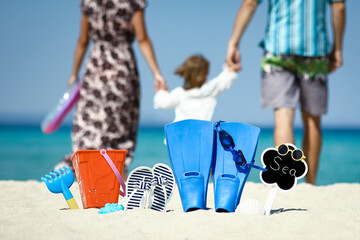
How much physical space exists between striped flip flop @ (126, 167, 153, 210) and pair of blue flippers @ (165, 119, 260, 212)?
0.13 metres

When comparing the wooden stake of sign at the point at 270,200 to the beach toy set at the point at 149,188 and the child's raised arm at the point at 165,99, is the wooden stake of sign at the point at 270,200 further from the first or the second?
the child's raised arm at the point at 165,99

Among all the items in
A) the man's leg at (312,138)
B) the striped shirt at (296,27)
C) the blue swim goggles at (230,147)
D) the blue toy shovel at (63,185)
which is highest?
the striped shirt at (296,27)

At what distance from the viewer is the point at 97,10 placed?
3596mm

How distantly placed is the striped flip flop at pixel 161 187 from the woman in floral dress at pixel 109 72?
157 centimetres

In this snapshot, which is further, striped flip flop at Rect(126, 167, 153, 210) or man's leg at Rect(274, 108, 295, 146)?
man's leg at Rect(274, 108, 295, 146)

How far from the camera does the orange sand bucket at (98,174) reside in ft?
6.66

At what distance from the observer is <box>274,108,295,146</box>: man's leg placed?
10.2ft

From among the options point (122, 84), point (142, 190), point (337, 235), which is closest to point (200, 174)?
point (142, 190)

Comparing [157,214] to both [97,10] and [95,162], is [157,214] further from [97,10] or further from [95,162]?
[97,10]

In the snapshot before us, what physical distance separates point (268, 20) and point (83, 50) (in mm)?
1439

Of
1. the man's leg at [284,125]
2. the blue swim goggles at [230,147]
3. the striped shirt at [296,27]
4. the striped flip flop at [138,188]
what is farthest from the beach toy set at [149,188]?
the striped shirt at [296,27]

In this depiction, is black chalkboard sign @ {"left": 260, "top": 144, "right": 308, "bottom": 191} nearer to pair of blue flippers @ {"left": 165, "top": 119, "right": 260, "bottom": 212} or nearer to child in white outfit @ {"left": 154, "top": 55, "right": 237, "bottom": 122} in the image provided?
pair of blue flippers @ {"left": 165, "top": 119, "right": 260, "bottom": 212}

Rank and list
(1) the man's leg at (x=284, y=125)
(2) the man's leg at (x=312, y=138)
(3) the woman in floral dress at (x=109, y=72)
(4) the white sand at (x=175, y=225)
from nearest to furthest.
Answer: (4) the white sand at (x=175, y=225)
(1) the man's leg at (x=284, y=125)
(2) the man's leg at (x=312, y=138)
(3) the woman in floral dress at (x=109, y=72)

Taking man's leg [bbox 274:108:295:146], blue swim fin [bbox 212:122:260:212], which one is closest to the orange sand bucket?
blue swim fin [bbox 212:122:260:212]
